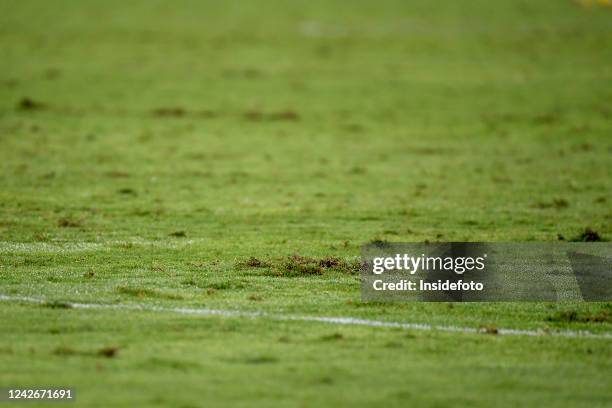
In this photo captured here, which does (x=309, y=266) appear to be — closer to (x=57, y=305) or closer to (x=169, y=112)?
(x=57, y=305)

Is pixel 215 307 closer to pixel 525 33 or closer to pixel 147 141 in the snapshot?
pixel 147 141

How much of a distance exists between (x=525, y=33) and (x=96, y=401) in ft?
262

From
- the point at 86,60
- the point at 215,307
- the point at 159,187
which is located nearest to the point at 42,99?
the point at 86,60

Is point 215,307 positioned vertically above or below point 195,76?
below

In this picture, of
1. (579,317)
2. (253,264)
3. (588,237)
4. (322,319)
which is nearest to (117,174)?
(253,264)

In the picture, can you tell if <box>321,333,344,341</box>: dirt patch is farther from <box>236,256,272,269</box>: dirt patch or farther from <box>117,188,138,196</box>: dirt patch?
<box>117,188,138,196</box>: dirt patch

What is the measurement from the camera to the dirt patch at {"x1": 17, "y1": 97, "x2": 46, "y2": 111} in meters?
45.5

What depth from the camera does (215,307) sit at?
15.5m


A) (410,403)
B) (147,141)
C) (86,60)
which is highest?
(86,60)

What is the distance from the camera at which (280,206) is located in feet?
87.8

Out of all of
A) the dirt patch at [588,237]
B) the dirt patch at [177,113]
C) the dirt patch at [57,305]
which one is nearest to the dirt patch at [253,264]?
the dirt patch at [57,305]

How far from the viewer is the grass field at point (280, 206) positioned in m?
12.6
